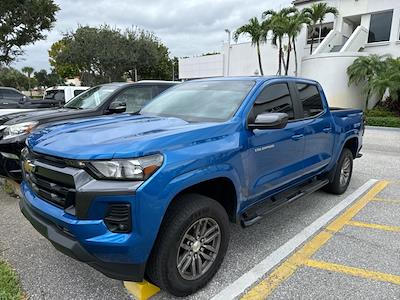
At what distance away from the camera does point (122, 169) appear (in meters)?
2.22

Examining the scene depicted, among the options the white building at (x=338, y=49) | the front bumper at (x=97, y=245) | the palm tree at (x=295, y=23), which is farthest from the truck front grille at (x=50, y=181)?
the palm tree at (x=295, y=23)

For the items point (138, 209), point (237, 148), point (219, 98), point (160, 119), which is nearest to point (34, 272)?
point (138, 209)

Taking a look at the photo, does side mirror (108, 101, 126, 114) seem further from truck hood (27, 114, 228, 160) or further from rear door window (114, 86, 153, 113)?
truck hood (27, 114, 228, 160)

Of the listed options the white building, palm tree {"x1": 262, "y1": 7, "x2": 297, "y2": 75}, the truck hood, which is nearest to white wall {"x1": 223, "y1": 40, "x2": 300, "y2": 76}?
the white building

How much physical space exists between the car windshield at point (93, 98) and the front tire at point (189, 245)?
383cm

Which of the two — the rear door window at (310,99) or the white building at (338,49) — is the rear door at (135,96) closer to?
the rear door window at (310,99)

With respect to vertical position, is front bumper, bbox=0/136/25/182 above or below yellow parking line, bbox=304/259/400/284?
above

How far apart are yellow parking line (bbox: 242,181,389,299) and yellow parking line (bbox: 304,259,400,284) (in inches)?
4.1

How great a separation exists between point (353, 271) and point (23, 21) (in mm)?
21730

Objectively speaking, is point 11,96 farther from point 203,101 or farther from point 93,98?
point 203,101

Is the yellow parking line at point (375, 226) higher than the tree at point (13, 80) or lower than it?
lower

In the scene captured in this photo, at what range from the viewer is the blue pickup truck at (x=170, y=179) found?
2.20 metres

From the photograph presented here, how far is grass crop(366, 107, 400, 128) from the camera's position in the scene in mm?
14720

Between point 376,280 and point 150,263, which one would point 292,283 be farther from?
point 150,263
